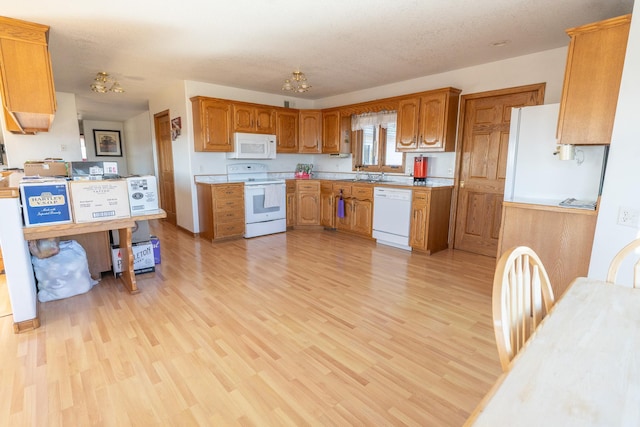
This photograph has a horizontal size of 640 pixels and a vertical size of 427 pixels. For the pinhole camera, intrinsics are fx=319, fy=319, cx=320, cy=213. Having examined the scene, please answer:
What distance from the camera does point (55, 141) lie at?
5293mm

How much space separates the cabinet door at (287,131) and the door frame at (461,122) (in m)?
2.74

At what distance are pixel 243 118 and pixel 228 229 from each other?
1.77 meters

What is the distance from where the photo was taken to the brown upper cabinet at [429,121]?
162 inches

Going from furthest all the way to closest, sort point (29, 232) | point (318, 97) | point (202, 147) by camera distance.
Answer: point (318, 97), point (202, 147), point (29, 232)

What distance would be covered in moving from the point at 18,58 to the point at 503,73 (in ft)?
15.8

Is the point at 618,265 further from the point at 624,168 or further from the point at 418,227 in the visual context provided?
the point at 418,227

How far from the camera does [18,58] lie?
8.42 ft

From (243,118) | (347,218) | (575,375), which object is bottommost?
(347,218)

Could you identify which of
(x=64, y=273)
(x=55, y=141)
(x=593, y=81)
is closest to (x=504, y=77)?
(x=593, y=81)

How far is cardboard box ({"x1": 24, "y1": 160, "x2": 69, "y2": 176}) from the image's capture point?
4.12m

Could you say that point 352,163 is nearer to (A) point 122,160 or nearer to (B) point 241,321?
(B) point 241,321

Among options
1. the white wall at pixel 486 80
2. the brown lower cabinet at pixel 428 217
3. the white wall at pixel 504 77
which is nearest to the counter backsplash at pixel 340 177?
the white wall at pixel 486 80

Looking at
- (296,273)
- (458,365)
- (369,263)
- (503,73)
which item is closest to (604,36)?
(503,73)

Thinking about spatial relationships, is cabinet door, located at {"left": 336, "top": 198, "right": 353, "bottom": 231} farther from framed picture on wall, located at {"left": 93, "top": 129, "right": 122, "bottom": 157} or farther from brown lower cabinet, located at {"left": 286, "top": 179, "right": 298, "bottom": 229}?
framed picture on wall, located at {"left": 93, "top": 129, "right": 122, "bottom": 157}
